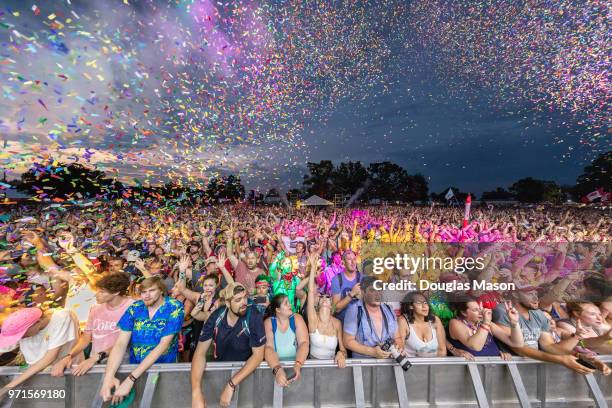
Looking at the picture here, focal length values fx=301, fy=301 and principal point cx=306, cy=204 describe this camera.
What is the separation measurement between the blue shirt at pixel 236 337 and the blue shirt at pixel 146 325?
327mm

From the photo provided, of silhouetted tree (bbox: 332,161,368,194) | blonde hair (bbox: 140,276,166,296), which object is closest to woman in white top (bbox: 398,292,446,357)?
blonde hair (bbox: 140,276,166,296)

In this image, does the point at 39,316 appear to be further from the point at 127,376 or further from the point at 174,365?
the point at 174,365

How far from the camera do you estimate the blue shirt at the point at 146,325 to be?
2.83 m

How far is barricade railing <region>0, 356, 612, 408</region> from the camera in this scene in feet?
8.68

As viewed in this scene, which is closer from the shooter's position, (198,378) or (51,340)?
(198,378)

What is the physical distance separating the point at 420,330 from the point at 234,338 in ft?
6.54

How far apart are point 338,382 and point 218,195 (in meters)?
39.6

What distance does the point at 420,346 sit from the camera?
127 inches

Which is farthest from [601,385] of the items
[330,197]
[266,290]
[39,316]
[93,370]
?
[330,197]

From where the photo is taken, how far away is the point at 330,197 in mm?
67500

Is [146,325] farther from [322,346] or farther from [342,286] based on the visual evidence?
[342,286]

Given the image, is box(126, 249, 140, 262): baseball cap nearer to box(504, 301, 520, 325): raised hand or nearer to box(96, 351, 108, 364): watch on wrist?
box(96, 351, 108, 364): watch on wrist

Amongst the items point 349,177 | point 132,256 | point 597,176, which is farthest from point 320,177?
point 132,256

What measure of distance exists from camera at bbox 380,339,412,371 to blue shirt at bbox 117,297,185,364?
6.76 feet
